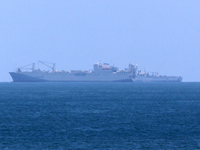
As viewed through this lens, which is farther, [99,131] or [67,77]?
[67,77]

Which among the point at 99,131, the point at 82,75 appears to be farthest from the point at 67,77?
the point at 99,131

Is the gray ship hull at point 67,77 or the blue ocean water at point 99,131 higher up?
the gray ship hull at point 67,77

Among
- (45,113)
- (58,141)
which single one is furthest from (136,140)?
(45,113)

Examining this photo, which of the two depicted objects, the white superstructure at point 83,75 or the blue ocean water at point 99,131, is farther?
the white superstructure at point 83,75

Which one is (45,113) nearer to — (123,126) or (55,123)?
(55,123)

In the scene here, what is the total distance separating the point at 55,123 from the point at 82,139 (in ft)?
23.6

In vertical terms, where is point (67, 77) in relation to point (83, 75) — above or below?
below

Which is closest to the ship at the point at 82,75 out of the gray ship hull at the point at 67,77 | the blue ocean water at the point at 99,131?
the gray ship hull at the point at 67,77

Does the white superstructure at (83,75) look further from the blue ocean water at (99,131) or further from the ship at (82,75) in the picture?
the blue ocean water at (99,131)

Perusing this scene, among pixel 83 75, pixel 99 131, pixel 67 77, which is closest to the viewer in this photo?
pixel 99 131

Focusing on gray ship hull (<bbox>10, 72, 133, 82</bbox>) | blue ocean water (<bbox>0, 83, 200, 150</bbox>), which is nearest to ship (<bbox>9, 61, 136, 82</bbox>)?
gray ship hull (<bbox>10, 72, 133, 82</bbox>)

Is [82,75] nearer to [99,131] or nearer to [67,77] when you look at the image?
[67,77]

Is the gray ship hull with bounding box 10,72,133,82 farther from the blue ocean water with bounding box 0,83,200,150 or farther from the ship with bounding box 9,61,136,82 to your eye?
the blue ocean water with bounding box 0,83,200,150

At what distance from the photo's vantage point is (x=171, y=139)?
25688 millimetres
